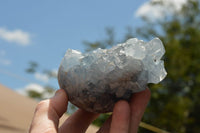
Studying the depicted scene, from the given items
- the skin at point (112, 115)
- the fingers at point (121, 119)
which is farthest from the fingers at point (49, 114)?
the fingers at point (121, 119)

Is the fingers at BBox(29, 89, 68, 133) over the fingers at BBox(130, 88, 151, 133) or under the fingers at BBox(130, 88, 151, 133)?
over

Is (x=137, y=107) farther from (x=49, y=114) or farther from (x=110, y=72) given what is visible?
(x=49, y=114)

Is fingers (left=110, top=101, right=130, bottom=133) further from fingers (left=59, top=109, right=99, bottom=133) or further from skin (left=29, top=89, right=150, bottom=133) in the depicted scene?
fingers (left=59, top=109, right=99, bottom=133)

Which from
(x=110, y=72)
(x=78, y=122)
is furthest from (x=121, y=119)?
(x=78, y=122)

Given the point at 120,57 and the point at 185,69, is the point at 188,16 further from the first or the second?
the point at 120,57

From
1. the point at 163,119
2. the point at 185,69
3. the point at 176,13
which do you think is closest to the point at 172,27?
the point at 176,13

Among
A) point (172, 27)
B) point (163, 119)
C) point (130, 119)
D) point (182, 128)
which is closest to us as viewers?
point (130, 119)

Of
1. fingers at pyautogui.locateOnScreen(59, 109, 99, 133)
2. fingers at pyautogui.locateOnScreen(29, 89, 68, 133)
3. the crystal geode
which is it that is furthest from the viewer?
fingers at pyautogui.locateOnScreen(59, 109, 99, 133)

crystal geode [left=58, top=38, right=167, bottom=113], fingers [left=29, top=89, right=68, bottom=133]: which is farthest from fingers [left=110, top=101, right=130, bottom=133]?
fingers [left=29, top=89, right=68, bottom=133]
